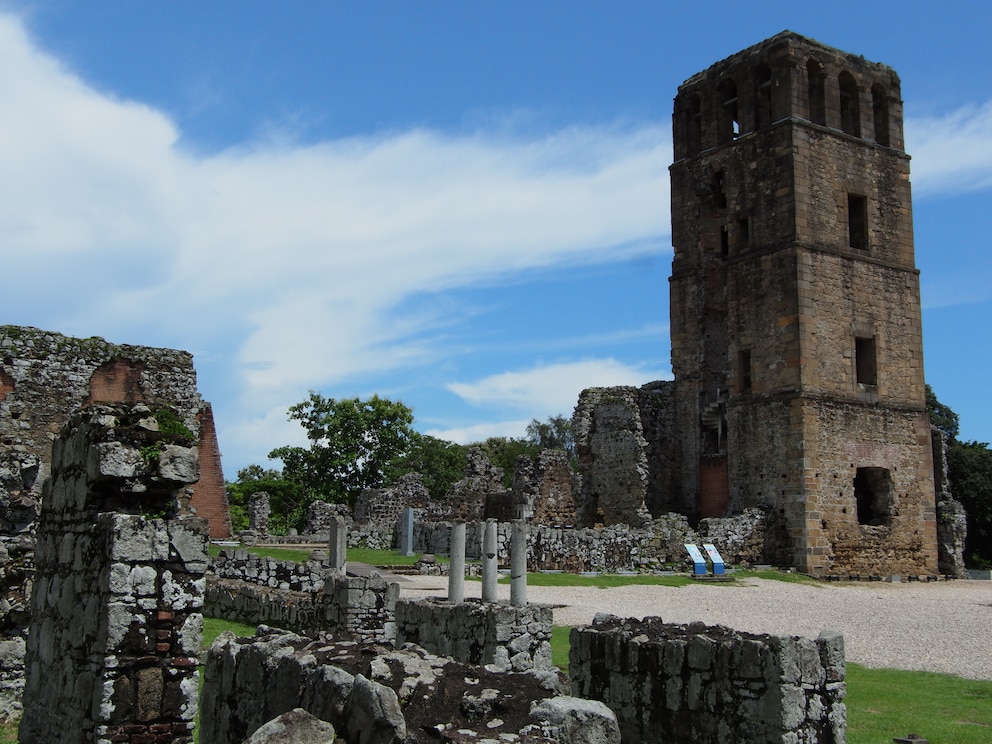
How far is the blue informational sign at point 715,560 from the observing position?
1014 inches

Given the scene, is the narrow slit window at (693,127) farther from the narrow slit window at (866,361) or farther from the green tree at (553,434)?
the green tree at (553,434)

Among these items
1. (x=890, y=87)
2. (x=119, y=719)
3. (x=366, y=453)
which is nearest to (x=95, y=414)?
(x=119, y=719)

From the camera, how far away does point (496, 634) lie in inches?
424

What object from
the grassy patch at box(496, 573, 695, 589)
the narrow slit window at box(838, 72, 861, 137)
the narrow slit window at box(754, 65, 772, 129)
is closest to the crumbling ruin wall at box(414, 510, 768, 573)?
the grassy patch at box(496, 573, 695, 589)

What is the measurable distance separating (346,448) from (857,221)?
2812 centimetres

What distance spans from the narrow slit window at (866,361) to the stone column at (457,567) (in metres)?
19.2

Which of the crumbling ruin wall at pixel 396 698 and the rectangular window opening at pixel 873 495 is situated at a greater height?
the rectangular window opening at pixel 873 495

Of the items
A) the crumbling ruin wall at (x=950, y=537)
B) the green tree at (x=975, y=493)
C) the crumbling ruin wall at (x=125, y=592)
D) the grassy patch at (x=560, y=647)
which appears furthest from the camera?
the green tree at (x=975, y=493)

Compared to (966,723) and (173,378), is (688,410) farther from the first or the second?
(966,723)

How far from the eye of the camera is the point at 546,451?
35344 mm

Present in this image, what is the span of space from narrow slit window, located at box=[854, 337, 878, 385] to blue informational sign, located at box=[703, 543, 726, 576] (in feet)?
26.9

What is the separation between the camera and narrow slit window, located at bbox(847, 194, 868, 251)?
32.4m

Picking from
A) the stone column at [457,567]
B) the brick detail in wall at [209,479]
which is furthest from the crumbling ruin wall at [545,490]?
the stone column at [457,567]

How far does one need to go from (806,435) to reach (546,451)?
359 inches
